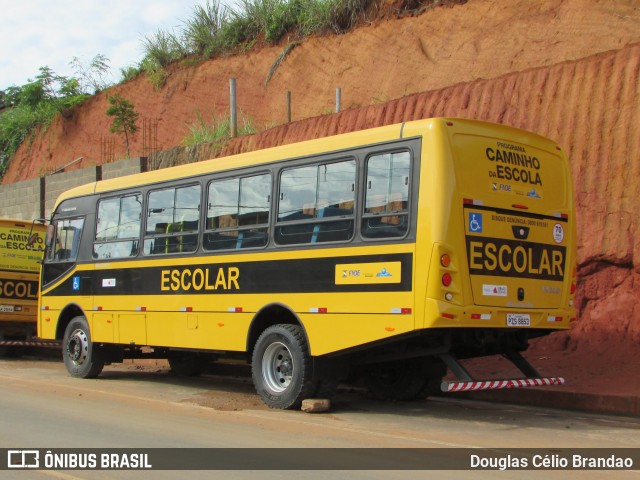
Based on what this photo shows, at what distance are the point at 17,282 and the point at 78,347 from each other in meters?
4.65

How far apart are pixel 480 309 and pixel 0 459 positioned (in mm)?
4849

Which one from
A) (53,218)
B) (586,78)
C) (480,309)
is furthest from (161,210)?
(586,78)

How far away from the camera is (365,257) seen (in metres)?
9.20

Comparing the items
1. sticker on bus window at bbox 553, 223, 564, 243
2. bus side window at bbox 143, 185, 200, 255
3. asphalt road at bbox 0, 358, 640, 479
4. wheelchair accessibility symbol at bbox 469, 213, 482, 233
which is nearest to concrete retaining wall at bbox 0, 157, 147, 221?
bus side window at bbox 143, 185, 200, 255

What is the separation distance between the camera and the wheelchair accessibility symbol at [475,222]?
8.89 metres

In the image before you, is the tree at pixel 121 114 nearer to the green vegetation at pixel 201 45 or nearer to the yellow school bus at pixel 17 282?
the green vegetation at pixel 201 45

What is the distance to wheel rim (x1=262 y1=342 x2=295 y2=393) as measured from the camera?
10109 millimetres

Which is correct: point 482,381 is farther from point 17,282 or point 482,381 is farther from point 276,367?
point 17,282

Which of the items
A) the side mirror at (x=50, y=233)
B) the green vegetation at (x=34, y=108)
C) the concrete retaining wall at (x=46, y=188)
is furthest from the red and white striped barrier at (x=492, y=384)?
the green vegetation at (x=34, y=108)

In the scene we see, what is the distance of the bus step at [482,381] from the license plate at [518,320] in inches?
25.8

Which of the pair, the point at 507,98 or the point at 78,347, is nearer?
the point at 78,347

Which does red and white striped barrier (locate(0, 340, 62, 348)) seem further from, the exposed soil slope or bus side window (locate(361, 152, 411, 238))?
the exposed soil slope

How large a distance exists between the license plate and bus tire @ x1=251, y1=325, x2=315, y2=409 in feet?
7.61

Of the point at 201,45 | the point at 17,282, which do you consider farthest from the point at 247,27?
the point at 17,282
